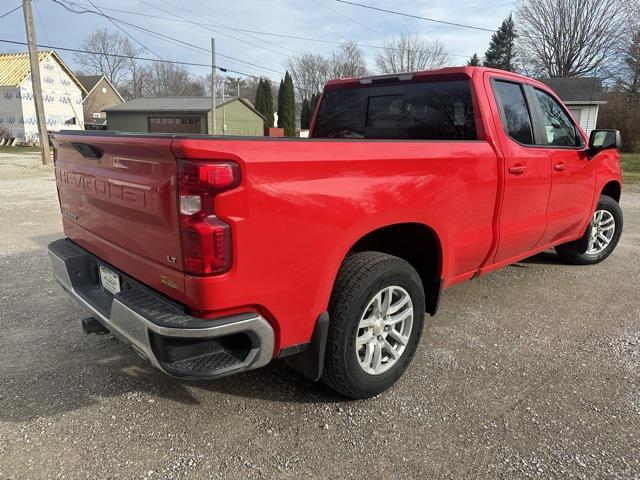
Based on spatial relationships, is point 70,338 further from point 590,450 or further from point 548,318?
point 548,318

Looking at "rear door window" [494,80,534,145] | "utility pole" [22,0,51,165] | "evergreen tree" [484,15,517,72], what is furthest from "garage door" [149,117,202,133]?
"rear door window" [494,80,534,145]

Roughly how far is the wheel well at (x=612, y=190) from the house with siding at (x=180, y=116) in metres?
33.9

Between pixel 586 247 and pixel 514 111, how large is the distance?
8.12ft

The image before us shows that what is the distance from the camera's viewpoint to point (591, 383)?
309cm

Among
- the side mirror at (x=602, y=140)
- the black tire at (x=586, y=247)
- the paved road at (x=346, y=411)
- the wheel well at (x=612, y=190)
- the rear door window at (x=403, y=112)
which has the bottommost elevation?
the paved road at (x=346, y=411)

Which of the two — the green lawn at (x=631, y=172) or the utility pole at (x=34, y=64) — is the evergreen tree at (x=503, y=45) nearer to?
the green lawn at (x=631, y=172)

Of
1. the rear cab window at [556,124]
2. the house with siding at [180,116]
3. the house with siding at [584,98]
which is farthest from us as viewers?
the house with siding at [180,116]

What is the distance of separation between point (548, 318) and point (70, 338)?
3813 mm

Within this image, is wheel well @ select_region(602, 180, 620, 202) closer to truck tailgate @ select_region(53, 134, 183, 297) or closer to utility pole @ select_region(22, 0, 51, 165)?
truck tailgate @ select_region(53, 134, 183, 297)

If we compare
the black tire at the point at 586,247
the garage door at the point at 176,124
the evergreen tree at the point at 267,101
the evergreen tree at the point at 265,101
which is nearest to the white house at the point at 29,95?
the garage door at the point at 176,124

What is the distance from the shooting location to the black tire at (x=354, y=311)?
101 inches

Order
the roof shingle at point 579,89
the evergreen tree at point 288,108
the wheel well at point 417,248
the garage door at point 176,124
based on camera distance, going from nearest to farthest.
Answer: the wheel well at point 417,248 < the roof shingle at point 579,89 < the garage door at point 176,124 < the evergreen tree at point 288,108

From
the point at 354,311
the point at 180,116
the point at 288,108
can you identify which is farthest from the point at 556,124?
the point at 288,108

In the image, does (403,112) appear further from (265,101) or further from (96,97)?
(96,97)
